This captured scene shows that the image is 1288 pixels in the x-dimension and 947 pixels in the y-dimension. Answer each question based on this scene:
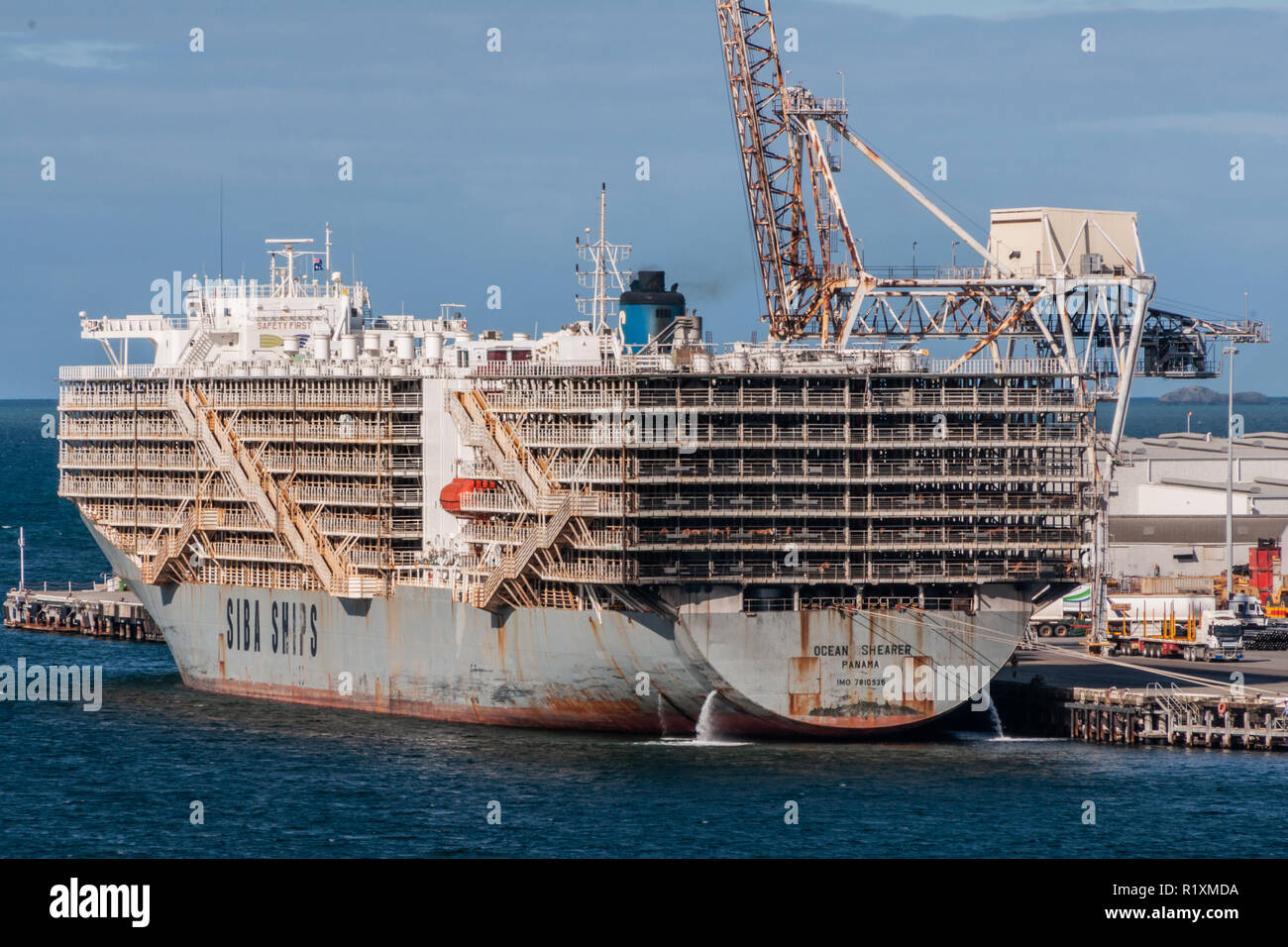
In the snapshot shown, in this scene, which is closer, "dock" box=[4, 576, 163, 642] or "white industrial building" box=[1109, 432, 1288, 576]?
"white industrial building" box=[1109, 432, 1288, 576]

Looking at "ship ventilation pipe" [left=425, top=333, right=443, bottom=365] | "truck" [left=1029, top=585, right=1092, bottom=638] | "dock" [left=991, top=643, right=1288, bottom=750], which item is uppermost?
"ship ventilation pipe" [left=425, top=333, right=443, bottom=365]

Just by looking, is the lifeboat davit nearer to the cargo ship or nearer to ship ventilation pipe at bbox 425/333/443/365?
the cargo ship

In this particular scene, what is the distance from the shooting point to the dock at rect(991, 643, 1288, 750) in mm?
95062

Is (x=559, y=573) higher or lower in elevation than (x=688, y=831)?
higher

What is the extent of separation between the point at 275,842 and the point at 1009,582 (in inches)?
1308

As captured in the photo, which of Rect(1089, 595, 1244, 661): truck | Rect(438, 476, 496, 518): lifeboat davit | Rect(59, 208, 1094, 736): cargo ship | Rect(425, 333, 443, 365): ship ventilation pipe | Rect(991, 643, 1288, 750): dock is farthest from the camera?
Rect(1089, 595, 1244, 661): truck

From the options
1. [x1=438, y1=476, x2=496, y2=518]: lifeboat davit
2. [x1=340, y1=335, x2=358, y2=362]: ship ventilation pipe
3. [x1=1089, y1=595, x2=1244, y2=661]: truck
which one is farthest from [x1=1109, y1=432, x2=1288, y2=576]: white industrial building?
[x1=340, y1=335, x2=358, y2=362]: ship ventilation pipe

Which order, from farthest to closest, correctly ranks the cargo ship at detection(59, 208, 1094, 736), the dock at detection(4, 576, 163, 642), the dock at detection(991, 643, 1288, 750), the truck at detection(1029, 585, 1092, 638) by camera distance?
the dock at detection(4, 576, 163, 642)
the truck at detection(1029, 585, 1092, 638)
the dock at detection(991, 643, 1288, 750)
the cargo ship at detection(59, 208, 1094, 736)

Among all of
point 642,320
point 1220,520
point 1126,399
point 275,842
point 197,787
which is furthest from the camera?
point 1220,520

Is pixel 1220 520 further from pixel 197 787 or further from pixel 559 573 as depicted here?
pixel 197 787

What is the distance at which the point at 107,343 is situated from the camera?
119m

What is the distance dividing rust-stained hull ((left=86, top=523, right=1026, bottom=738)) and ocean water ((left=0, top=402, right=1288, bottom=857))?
120 cm

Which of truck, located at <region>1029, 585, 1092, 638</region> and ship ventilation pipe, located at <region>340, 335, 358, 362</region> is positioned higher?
ship ventilation pipe, located at <region>340, 335, 358, 362</region>

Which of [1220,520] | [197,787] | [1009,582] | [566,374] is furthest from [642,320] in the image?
[1220,520]
